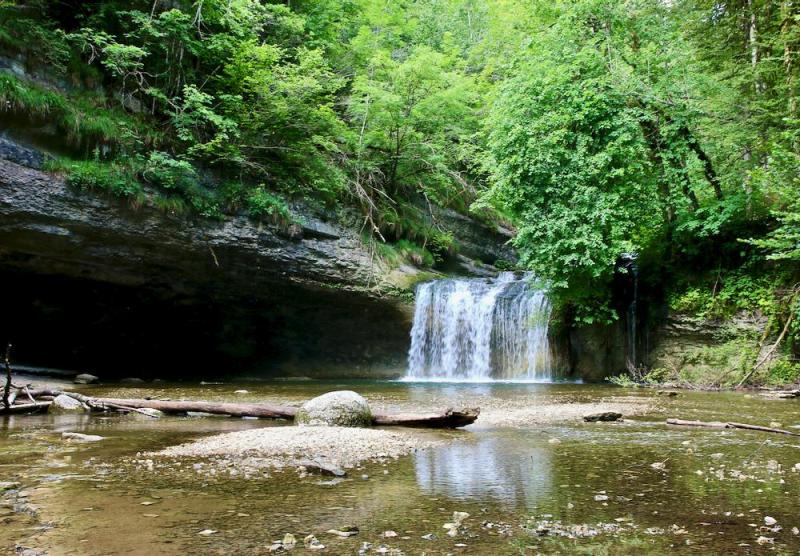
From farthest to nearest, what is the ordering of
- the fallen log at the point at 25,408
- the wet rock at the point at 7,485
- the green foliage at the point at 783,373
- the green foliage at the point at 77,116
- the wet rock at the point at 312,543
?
the green foliage at the point at 77,116, the green foliage at the point at 783,373, the fallen log at the point at 25,408, the wet rock at the point at 7,485, the wet rock at the point at 312,543

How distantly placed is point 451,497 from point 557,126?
12.2 meters

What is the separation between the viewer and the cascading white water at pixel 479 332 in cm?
1692

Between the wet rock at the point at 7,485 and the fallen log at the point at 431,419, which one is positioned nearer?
the wet rock at the point at 7,485

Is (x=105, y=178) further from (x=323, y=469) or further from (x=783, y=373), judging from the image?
(x=783, y=373)

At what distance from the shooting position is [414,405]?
9.55 meters

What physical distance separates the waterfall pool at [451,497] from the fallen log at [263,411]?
29 centimetres

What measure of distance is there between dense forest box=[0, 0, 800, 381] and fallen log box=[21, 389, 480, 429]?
655 centimetres

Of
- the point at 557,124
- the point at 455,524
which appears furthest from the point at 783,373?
the point at 455,524

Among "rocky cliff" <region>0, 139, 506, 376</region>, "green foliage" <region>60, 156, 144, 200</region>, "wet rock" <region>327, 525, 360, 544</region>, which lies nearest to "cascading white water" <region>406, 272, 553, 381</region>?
"rocky cliff" <region>0, 139, 506, 376</region>

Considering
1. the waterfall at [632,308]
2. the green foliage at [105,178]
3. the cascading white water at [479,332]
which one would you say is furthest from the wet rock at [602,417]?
the green foliage at [105,178]

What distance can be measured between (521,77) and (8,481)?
1396 centimetres

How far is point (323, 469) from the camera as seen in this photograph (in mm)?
4414

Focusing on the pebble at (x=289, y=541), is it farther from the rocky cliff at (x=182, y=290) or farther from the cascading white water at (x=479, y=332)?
the cascading white water at (x=479, y=332)

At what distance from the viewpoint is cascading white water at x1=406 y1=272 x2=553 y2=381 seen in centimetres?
1692
